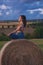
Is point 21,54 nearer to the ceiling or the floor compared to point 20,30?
nearer to the ceiling

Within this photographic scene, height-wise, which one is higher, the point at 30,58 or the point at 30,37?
the point at 30,58

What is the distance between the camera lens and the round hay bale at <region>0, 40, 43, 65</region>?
4973mm

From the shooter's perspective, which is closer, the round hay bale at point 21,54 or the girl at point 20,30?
the round hay bale at point 21,54

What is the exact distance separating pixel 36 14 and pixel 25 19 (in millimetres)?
904

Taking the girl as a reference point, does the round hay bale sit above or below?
above

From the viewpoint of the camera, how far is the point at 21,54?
16.7ft

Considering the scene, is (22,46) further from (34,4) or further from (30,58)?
(34,4)

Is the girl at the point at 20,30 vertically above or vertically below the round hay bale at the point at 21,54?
below

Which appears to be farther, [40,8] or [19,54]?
[40,8]

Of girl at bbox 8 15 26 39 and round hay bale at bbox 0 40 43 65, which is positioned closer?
round hay bale at bbox 0 40 43 65

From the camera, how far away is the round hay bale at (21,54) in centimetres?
497

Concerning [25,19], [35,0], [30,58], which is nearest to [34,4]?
[35,0]

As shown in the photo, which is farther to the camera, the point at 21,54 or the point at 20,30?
the point at 20,30

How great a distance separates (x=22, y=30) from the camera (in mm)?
9328
